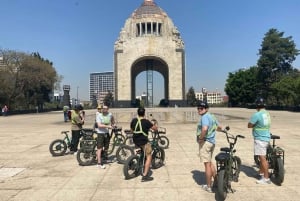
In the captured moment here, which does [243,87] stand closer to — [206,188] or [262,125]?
[262,125]

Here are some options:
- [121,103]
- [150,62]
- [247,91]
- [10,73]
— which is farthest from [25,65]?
[247,91]

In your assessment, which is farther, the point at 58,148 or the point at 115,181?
the point at 58,148

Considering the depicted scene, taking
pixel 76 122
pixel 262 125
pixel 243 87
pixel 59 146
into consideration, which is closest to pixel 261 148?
pixel 262 125

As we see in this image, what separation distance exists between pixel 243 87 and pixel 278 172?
68172 mm

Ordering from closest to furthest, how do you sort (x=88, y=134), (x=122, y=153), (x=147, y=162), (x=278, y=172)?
(x=278, y=172) < (x=147, y=162) < (x=122, y=153) < (x=88, y=134)

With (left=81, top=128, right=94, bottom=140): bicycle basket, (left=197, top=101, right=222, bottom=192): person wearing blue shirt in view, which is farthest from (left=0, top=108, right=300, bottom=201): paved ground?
(left=81, top=128, right=94, bottom=140): bicycle basket

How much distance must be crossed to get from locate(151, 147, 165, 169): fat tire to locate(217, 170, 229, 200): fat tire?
280 centimetres

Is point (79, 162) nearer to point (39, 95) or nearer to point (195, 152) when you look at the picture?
point (195, 152)

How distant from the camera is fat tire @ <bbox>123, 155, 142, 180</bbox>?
26.5 feet

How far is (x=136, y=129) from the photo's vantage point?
8023 millimetres

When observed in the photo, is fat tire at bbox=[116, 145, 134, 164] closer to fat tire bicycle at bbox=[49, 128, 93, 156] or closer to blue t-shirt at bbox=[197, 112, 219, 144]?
fat tire bicycle at bbox=[49, 128, 93, 156]

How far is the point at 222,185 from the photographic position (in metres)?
6.44

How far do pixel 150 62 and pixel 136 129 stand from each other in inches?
2607

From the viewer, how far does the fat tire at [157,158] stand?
9273mm
